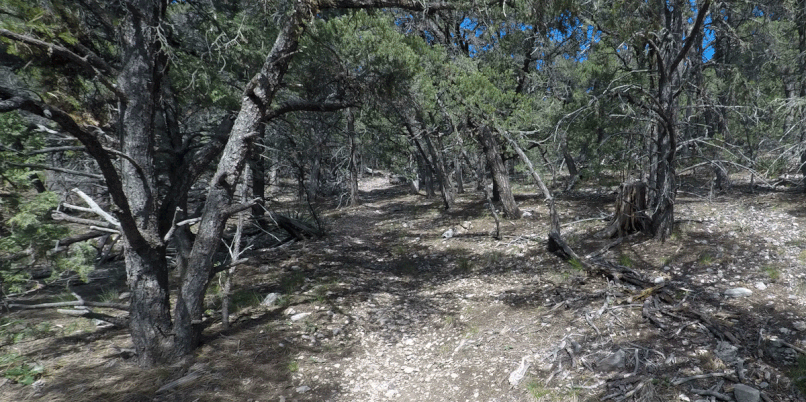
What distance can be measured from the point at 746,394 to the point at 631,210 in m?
6.04

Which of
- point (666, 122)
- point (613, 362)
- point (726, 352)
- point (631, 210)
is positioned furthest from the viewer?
point (631, 210)

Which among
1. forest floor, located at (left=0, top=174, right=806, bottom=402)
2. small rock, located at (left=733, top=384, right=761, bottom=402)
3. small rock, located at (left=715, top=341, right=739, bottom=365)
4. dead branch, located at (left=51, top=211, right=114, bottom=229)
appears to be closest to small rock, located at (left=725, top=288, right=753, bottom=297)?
forest floor, located at (left=0, top=174, right=806, bottom=402)

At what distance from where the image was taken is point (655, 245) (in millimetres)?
8000

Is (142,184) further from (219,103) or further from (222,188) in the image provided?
(219,103)

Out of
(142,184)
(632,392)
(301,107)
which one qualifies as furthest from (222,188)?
(632,392)

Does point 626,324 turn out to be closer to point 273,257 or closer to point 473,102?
point 473,102

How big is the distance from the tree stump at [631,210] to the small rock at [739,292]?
304 centimetres

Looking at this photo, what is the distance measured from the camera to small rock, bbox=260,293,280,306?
6938 millimetres

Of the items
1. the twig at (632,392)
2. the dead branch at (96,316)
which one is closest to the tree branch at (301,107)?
the dead branch at (96,316)

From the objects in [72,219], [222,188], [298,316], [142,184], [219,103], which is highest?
[219,103]

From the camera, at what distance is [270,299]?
7.03m

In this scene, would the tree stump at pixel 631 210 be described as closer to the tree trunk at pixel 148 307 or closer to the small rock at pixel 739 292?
the small rock at pixel 739 292

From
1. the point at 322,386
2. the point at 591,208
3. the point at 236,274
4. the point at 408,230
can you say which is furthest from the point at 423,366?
the point at 591,208

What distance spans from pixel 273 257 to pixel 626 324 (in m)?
8.33
